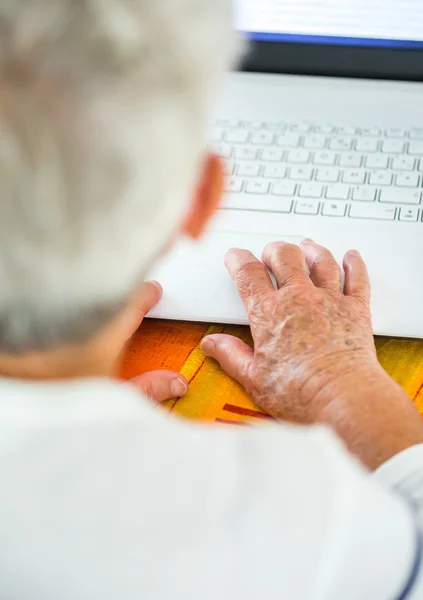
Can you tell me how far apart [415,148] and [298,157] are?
4.8 inches

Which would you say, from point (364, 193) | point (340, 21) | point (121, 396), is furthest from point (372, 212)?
point (121, 396)

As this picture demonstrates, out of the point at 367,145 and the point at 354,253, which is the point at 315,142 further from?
the point at 354,253

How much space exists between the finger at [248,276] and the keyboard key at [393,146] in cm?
21

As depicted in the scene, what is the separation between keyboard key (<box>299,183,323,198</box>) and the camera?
727 millimetres

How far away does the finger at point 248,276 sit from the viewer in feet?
2.11

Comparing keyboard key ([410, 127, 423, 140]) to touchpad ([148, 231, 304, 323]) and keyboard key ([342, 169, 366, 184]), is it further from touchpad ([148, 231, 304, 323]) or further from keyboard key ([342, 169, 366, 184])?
touchpad ([148, 231, 304, 323])

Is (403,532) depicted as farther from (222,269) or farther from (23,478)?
(222,269)

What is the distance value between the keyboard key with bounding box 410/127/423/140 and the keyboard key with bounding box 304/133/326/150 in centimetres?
9

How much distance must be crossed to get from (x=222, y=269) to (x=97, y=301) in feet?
1.10

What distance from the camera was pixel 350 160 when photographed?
0.77 metres

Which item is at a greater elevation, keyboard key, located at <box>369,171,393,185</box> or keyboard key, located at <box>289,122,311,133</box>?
keyboard key, located at <box>289,122,311,133</box>

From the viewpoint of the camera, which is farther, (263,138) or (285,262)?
(263,138)

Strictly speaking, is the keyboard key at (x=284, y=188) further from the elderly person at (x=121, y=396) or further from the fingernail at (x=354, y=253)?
the elderly person at (x=121, y=396)

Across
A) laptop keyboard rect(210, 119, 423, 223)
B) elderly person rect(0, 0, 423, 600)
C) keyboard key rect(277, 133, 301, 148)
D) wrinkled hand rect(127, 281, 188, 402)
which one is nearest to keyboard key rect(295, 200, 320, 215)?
laptop keyboard rect(210, 119, 423, 223)
